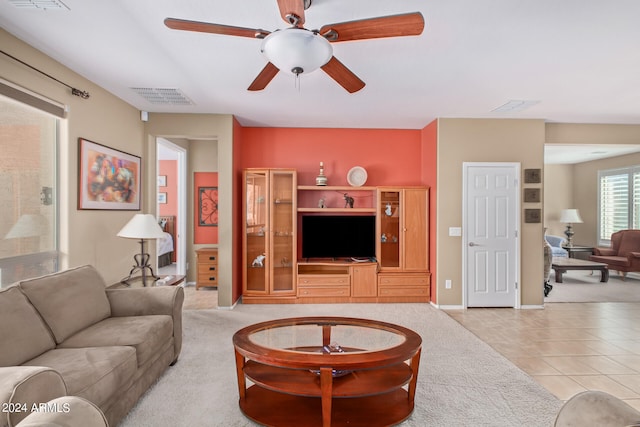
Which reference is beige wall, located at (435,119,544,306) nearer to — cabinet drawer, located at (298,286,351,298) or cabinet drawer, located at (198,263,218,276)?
cabinet drawer, located at (298,286,351,298)

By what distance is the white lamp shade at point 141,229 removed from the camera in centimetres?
357

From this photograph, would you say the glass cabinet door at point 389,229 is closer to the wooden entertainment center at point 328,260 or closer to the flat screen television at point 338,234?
the wooden entertainment center at point 328,260

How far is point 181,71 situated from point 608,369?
4.62 metres

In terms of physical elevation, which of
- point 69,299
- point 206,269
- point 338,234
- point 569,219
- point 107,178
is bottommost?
point 206,269

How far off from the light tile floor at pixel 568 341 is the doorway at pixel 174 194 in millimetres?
1131

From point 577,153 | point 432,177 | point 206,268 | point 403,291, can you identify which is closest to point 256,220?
point 206,268

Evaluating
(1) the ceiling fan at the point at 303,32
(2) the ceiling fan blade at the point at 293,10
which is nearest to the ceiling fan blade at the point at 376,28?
(1) the ceiling fan at the point at 303,32

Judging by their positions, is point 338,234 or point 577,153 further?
point 577,153

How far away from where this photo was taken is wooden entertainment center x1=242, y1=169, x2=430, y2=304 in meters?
5.00

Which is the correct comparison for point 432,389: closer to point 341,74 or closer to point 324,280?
point 341,74

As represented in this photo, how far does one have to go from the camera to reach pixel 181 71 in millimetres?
3271

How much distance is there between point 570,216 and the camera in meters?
8.28

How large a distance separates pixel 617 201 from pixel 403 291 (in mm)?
6061

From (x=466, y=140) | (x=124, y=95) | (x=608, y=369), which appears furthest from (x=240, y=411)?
(x=466, y=140)
